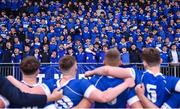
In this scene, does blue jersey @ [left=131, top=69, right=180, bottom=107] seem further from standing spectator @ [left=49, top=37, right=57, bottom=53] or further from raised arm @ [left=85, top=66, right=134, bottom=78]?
standing spectator @ [left=49, top=37, right=57, bottom=53]

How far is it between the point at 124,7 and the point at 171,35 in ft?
12.7

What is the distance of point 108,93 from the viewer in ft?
11.5

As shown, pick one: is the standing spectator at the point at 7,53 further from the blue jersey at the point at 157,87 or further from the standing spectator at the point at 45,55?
the blue jersey at the point at 157,87

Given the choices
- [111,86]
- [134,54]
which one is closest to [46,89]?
[111,86]

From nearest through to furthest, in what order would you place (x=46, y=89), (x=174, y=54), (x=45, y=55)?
(x=46, y=89), (x=45, y=55), (x=174, y=54)

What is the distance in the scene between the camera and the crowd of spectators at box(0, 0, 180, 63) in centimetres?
1600

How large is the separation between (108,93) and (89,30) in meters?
15.1

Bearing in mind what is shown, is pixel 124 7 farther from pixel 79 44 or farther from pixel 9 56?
pixel 9 56

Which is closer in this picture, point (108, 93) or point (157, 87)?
point (108, 93)

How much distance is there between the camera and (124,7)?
70.9ft

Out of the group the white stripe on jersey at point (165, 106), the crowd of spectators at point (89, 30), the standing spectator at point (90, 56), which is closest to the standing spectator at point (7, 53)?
the crowd of spectators at point (89, 30)

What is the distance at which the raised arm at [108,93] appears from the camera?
11.4 ft

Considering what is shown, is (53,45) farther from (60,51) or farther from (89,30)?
(89,30)

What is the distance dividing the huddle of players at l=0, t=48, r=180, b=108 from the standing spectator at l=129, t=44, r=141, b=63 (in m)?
11.8
